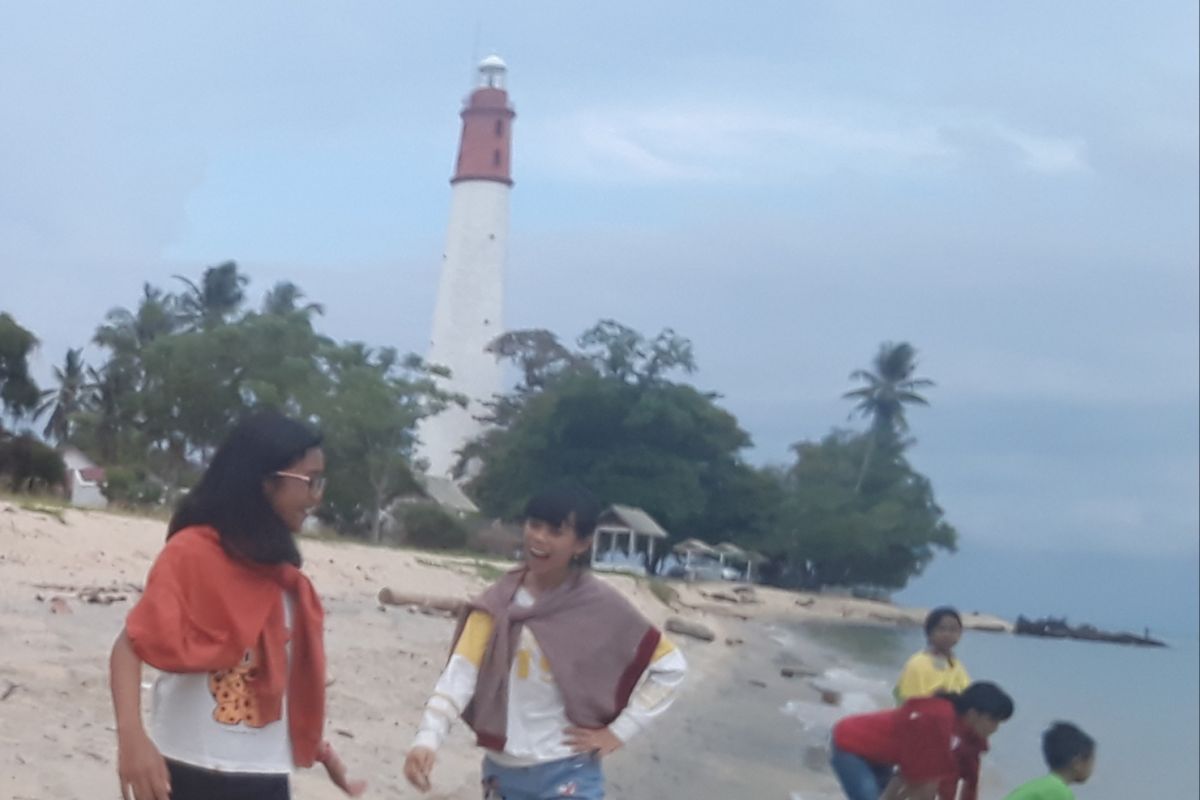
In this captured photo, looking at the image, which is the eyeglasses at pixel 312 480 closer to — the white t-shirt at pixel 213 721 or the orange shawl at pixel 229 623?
the orange shawl at pixel 229 623

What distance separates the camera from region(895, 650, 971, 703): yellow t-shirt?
6.30m

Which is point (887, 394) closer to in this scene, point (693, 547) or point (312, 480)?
point (693, 547)

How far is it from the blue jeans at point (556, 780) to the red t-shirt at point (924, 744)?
2220 mm

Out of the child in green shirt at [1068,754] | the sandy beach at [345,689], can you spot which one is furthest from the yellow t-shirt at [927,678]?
the sandy beach at [345,689]

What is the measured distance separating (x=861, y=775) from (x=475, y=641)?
8.29 ft

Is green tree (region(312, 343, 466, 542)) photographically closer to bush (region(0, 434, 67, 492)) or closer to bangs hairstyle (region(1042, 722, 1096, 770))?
bush (region(0, 434, 67, 492))

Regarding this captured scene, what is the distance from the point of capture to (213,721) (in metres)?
3.09

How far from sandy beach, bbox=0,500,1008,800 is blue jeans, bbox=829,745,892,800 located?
2374mm

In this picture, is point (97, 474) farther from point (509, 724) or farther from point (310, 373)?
point (509, 724)

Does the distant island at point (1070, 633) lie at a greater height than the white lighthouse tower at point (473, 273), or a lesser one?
lesser

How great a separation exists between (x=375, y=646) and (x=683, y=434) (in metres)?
35.6

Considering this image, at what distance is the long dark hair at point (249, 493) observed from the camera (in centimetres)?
306

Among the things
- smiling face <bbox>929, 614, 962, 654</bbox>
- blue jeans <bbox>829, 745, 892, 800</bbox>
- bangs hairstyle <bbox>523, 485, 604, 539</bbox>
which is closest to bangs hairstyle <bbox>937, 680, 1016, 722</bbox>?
blue jeans <bbox>829, 745, 892, 800</bbox>

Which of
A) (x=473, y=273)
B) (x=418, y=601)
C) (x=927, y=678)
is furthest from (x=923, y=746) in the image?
(x=473, y=273)
